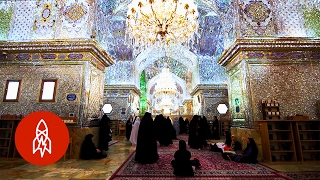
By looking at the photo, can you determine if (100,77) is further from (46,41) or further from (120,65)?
(120,65)

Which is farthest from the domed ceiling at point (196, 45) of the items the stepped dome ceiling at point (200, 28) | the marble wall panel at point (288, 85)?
the marble wall panel at point (288, 85)

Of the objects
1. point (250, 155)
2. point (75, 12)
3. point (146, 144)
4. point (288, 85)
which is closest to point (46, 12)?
point (75, 12)

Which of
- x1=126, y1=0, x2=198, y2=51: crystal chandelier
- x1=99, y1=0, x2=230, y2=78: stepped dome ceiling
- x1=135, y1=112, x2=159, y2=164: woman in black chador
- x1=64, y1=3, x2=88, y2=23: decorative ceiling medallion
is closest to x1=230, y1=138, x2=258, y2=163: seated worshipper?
x1=135, y1=112, x2=159, y2=164: woman in black chador

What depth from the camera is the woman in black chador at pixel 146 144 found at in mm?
3973

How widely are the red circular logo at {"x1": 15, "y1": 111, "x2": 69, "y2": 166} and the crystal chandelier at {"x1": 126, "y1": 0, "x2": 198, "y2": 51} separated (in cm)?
339

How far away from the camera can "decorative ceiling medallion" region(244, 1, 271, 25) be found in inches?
205

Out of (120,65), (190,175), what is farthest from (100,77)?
(120,65)

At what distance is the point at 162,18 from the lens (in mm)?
4449

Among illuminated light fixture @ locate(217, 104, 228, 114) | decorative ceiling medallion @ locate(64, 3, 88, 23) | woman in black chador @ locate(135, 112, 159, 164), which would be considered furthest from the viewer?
illuminated light fixture @ locate(217, 104, 228, 114)

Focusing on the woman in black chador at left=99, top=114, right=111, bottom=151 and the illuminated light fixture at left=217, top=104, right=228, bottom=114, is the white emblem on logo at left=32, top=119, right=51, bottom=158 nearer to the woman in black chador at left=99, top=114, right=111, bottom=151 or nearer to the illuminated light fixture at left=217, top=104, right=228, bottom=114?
the woman in black chador at left=99, top=114, right=111, bottom=151

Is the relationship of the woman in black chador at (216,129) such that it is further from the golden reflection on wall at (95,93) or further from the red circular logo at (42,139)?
the red circular logo at (42,139)

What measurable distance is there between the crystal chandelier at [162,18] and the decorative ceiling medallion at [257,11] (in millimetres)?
1784

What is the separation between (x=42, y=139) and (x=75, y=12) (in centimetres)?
457

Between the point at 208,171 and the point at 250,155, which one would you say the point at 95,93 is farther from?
the point at 250,155
